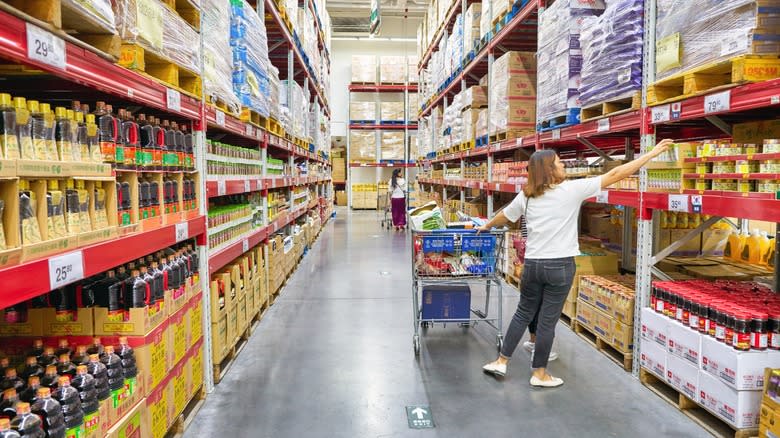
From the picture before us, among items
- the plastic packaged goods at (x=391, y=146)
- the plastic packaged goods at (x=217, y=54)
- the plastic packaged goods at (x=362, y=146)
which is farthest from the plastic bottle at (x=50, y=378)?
the plastic packaged goods at (x=391, y=146)

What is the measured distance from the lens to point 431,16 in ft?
43.6

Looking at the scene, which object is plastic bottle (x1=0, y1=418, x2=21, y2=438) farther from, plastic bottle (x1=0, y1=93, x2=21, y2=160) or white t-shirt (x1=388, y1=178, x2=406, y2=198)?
white t-shirt (x1=388, y1=178, x2=406, y2=198)

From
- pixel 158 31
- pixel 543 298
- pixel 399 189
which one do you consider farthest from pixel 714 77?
pixel 399 189

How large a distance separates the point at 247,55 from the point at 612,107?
3.23 m

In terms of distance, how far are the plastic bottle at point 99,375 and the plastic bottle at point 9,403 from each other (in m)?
0.32

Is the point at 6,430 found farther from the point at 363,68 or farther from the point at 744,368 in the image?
the point at 363,68

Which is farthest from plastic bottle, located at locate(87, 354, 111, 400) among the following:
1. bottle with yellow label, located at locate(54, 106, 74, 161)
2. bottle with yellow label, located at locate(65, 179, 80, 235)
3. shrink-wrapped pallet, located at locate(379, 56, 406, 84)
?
shrink-wrapped pallet, located at locate(379, 56, 406, 84)

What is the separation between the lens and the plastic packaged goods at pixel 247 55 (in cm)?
457

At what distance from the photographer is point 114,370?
2.21 metres

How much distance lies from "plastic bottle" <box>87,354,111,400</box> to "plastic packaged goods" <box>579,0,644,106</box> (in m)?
3.82

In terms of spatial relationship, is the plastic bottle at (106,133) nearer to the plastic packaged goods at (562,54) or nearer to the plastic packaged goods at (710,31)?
the plastic packaged goods at (710,31)

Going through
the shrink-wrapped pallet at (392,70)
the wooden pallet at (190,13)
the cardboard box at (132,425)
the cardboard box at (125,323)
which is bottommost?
the cardboard box at (132,425)

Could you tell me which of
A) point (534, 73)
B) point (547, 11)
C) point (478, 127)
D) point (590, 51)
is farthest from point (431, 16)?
point (590, 51)

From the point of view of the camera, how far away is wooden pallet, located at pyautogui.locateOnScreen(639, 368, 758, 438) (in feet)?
9.67
